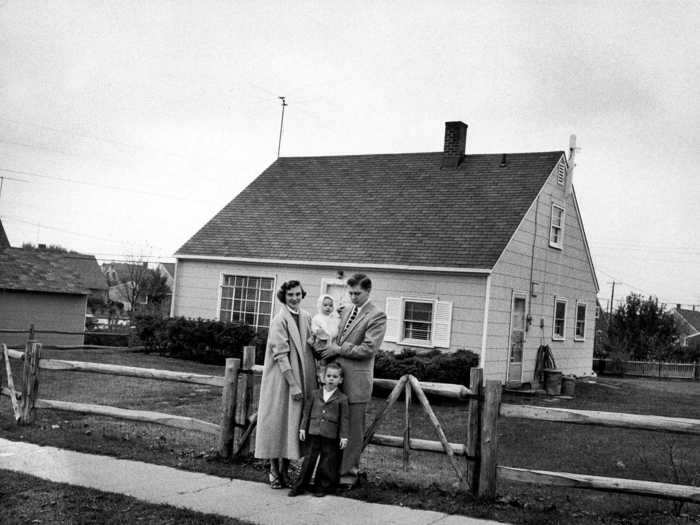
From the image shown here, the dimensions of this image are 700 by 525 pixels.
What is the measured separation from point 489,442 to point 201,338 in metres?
15.2

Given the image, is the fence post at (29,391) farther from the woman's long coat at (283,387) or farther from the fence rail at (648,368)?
the fence rail at (648,368)

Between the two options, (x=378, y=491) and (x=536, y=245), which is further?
(x=536, y=245)

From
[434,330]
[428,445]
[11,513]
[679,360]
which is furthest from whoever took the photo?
[679,360]

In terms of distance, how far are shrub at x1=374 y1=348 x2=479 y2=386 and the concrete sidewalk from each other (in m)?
8.49

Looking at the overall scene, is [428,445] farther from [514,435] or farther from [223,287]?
[223,287]

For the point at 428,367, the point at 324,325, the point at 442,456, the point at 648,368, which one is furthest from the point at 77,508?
the point at 648,368

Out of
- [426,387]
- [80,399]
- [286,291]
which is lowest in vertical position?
[80,399]

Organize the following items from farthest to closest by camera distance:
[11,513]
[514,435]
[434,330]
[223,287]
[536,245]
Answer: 1. [223,287]
2. [536,245]
3. [434,330]
4. [514,435]
5. [11,513]

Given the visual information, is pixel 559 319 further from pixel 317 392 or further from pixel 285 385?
pixel 317 392

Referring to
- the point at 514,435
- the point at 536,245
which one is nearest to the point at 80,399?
the point at 514,435

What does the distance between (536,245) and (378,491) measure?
15.0 m

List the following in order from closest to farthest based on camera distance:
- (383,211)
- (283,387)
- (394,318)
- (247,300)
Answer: (283,387) → (394,318) → (383,211) → (247,300)

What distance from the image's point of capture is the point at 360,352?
6.71 meters

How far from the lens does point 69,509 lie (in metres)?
5.97
